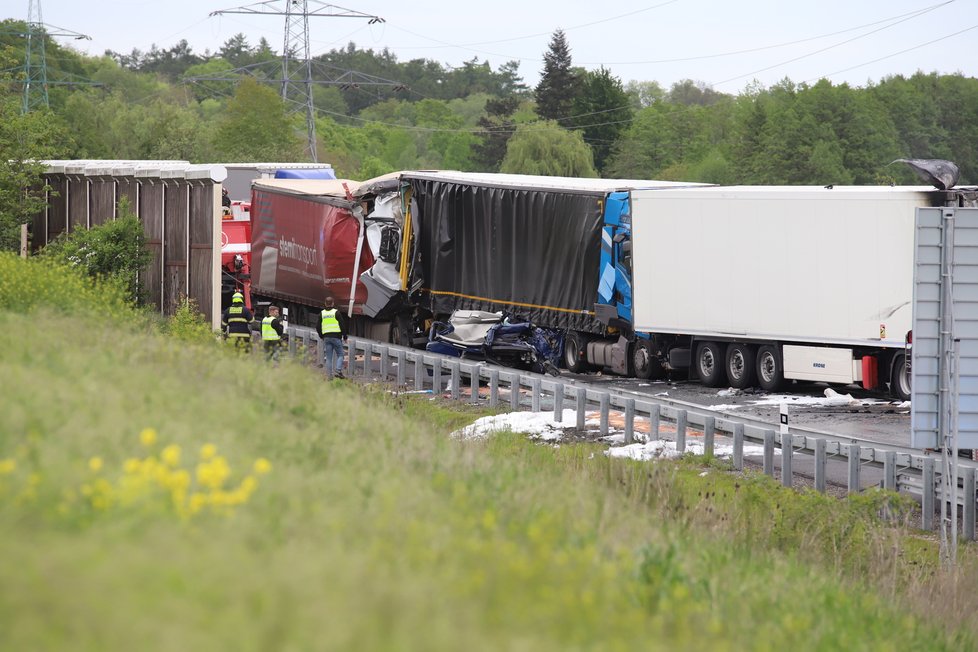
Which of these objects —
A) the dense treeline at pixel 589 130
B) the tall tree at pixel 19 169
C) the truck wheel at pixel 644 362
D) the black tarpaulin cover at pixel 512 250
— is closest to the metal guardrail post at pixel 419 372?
the black tarpaulin cover at pixel 512 250

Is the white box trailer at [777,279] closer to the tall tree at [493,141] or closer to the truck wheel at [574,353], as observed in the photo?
the truck wheel at [574,353]

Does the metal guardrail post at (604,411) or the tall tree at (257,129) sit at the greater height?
the tall tree at (257,129)

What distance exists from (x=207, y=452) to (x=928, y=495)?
915cm

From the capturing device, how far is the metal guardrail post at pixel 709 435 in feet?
52.0

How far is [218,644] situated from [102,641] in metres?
0.37

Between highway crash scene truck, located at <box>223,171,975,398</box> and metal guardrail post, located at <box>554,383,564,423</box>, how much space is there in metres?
5.52

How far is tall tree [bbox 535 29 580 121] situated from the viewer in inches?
4171

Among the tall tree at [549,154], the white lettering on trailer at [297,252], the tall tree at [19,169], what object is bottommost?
the white lettering on trailer at [297,252]

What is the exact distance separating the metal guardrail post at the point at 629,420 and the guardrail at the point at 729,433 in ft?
0.04

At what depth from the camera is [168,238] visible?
27.1 metres

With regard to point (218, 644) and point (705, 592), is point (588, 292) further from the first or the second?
point (218, 644)

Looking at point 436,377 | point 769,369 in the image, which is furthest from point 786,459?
point 436,377

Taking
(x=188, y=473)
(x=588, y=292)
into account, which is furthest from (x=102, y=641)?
(x=588, y=292)

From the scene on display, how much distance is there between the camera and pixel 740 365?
23.9 meters
